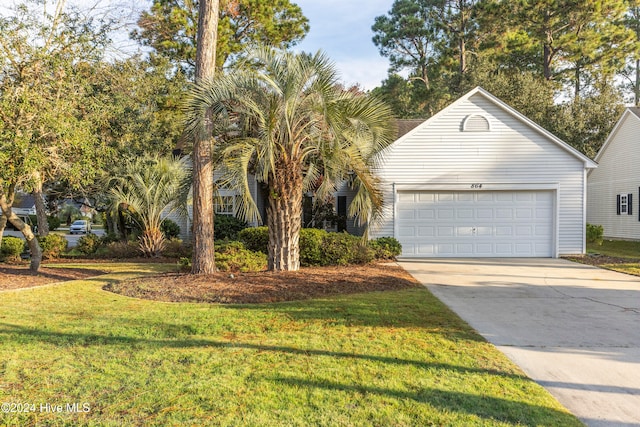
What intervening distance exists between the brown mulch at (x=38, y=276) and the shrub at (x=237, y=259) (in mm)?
3339

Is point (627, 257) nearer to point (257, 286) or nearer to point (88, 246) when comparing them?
point (257, 286)

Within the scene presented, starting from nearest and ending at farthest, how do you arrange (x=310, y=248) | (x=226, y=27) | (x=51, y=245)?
(x=310, y=248) < (x=51, y=245) < (x=226, y=27)

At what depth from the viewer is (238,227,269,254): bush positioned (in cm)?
1215

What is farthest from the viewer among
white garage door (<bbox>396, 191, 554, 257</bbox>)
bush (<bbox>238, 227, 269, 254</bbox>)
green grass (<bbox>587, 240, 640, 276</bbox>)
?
white garage door (<bbox>396, 191, 554, 257</bbox>)

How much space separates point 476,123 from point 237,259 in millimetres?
9354

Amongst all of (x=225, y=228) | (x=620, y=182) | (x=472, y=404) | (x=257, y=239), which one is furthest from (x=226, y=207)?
(x=620, y=182)

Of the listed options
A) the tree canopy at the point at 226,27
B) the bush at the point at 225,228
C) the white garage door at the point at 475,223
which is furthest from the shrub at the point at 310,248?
the tree canopy at the point at 226,27

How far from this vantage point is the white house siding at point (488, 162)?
1434cm

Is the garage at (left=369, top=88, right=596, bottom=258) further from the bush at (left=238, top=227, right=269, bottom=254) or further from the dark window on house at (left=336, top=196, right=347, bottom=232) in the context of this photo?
the bush at (left=238, top=227, right=269, bottom=254)

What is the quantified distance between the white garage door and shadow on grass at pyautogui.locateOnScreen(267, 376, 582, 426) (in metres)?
10.9

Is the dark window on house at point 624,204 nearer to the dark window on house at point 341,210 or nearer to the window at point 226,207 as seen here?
the dark window on house at point 341,210

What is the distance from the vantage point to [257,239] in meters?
12.2

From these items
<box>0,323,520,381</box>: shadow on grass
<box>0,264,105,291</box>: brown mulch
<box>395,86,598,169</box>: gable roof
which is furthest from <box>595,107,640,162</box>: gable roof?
<box>0,264,105,291</box>: brown mulch

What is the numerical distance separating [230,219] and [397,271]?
890 centimetres
